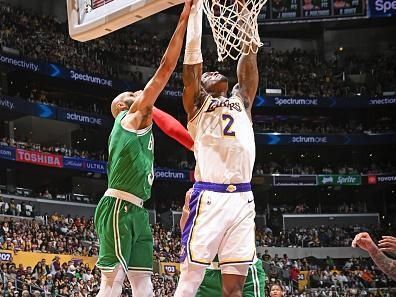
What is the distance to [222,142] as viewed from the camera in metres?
5.56

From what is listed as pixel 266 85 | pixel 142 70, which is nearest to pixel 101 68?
pixel 142 70

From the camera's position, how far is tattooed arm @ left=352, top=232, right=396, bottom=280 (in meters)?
5.73

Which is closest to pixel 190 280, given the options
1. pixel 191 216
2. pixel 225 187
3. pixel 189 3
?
pixel 191 216

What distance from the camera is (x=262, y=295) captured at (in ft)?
19.2

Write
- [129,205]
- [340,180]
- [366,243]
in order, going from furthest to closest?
[340,180] < [129,205] < [366,243]

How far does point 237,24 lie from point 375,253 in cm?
221

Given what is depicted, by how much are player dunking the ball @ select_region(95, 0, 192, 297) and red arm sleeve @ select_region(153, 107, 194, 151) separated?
0.19m

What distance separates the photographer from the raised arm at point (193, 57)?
5.59 meters

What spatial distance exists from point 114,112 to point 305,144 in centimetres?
Answer: 2951

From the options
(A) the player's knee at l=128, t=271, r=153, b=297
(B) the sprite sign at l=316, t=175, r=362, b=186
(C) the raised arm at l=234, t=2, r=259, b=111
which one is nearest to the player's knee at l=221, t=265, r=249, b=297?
(A) the player's knee at l=128, t=271, r=153, b=297

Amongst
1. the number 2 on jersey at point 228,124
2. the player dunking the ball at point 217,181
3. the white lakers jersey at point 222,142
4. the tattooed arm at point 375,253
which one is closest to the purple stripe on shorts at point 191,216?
the player dunking the ball at point 217,181

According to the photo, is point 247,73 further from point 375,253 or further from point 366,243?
point 375,253

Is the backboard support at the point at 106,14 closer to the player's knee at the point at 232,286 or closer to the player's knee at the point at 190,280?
the player's knee at the point at 190,280

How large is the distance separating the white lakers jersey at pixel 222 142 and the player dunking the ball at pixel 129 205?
0.60m
